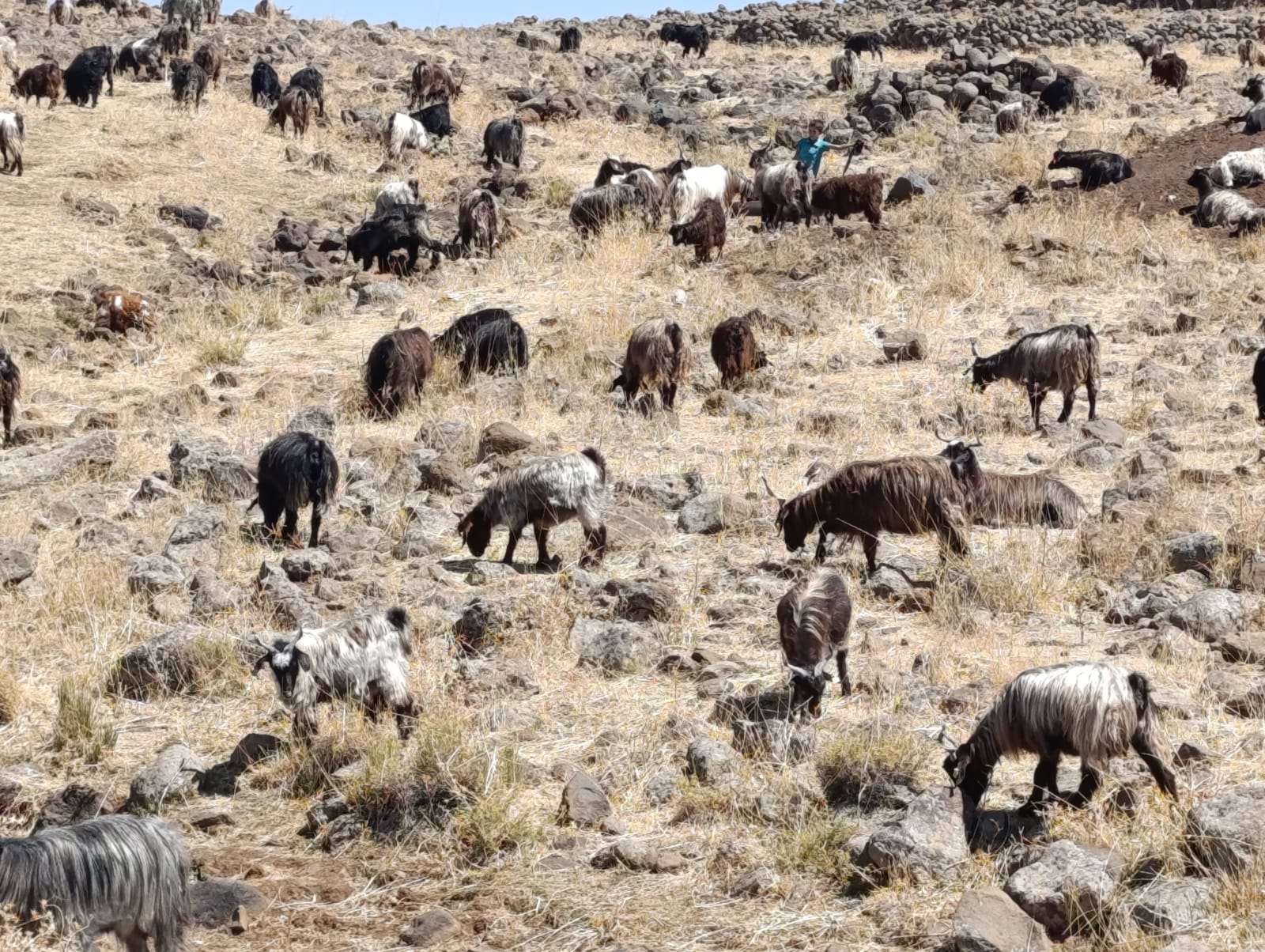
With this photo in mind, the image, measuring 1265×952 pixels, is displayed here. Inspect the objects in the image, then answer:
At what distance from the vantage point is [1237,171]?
824 inches

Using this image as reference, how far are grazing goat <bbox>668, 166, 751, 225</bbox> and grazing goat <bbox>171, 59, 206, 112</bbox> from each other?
34.4ft

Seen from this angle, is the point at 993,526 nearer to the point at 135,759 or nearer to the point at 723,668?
the point at 723,668

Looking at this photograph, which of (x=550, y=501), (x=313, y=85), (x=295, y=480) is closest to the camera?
(x=550, y=501)

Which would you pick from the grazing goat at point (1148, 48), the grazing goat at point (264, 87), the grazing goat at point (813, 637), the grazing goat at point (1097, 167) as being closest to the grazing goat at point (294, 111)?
the grazing goat at point (264, 87)

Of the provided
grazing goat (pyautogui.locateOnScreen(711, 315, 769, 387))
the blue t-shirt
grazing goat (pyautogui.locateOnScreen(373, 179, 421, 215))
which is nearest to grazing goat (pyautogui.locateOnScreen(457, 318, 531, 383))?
grazing goat (pyautogui.locateOnScreen(711, 315, 769, 387))

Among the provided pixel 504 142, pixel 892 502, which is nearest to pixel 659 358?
pixel 892 502

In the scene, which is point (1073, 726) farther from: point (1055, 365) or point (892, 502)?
point (1055, 365)

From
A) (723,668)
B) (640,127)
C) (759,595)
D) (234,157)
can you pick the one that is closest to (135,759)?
(723,668)

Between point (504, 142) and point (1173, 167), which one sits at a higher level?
point (1173, 167)

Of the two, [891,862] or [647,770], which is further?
[647,770]

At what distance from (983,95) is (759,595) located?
23637mm

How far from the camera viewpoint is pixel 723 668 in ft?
26.7

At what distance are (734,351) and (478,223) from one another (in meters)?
7.02

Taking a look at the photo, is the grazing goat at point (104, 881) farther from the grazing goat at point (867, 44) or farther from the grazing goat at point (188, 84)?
the grazing goat at point (867, 44)
